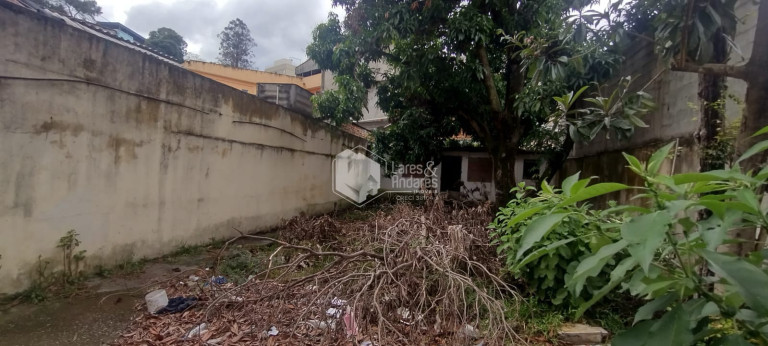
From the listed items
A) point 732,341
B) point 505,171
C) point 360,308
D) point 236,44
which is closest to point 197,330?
point 360,308

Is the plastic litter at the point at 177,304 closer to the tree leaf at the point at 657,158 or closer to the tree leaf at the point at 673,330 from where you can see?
the tree leaf at the point at 673,330

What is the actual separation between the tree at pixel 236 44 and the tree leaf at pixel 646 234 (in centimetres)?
3318

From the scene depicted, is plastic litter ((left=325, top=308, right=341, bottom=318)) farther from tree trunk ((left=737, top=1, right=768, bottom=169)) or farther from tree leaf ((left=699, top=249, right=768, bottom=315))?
tree trunk ((left=737, top=1, right=768, bottom=169))

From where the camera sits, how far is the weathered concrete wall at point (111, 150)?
299 centimetres

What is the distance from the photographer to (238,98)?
5648 millimetres

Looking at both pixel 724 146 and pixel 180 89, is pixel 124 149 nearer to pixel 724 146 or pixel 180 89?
pixel 180 89

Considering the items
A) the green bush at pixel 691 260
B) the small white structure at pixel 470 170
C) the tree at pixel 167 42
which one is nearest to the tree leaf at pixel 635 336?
the green bush at pixel 691 260

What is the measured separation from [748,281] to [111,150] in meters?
4.78

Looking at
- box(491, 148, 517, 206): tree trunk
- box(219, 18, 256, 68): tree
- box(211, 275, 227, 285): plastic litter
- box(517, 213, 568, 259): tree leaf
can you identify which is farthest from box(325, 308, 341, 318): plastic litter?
box(219, 18, 256, 68): tree

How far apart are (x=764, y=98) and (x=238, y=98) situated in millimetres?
5781

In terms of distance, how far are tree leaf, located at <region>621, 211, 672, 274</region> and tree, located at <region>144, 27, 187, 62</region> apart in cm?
2129

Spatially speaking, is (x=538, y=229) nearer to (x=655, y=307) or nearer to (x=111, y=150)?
(x=655, y=307)

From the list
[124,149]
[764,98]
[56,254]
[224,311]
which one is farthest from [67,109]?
[764,98]

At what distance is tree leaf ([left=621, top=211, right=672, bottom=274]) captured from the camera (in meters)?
0.80
